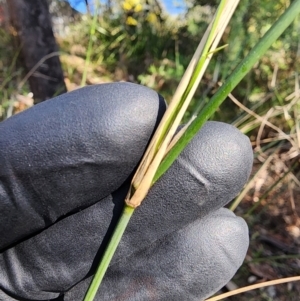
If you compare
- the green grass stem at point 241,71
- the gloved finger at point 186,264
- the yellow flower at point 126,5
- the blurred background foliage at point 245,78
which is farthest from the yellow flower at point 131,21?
the green grass stem at point 241,71

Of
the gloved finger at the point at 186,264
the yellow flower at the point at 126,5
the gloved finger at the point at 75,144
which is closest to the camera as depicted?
the gloved finger at the point at 75,144

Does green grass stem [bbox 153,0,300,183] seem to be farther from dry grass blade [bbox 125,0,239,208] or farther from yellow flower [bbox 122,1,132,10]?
yellow flower [bbox 122,1,132,10]

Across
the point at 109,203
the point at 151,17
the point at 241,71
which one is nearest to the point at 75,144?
the point at 109,203

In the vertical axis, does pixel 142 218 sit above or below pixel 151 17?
above

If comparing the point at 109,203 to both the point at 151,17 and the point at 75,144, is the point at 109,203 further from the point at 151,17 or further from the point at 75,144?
the point at 151,17

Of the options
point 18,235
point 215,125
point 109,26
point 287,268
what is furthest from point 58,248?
point 109,26

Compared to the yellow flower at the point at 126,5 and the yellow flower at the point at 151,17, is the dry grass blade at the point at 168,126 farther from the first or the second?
the yellow flower at the point at 151,17
